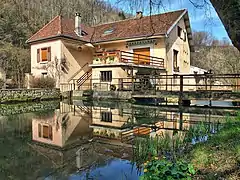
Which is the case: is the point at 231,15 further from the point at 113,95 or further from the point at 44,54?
the point at 44,54

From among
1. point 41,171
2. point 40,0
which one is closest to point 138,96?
point 41,171

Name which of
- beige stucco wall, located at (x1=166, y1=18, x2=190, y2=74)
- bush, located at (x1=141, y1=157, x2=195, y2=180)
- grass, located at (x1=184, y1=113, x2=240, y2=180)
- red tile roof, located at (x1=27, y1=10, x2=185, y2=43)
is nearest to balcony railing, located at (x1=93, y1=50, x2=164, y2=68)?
beige stucco wall, located at (x1=166, y1=18, x2=190, y2=74)

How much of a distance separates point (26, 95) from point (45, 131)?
11360mm

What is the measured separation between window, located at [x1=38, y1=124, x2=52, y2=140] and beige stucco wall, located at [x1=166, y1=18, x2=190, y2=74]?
1634cm

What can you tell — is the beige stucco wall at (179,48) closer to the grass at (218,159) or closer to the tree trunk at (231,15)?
the grass at (218,159)

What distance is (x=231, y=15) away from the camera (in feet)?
7.81

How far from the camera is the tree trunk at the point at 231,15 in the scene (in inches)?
92.4

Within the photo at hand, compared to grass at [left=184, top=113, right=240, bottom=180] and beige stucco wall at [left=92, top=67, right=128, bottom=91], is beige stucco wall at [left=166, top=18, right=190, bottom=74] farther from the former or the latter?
grass at [left=184, top=113, right=240, bottom=180]

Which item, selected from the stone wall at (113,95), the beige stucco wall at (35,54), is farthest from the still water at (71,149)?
the beige stucco wall at (35,54)

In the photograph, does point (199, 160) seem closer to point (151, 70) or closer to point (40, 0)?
point (151, 70)

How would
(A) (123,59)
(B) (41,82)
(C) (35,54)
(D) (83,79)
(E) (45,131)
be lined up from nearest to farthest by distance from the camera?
1. (E) (45,131)
2. (A) (123,59)
3. (B) (41,82)
4. (D) (83,79)
5. (C) (35,54)

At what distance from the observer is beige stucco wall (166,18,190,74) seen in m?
23.5

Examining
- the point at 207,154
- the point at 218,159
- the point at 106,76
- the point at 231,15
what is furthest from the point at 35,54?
the point at 231,15

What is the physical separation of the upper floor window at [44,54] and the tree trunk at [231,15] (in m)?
22.8
